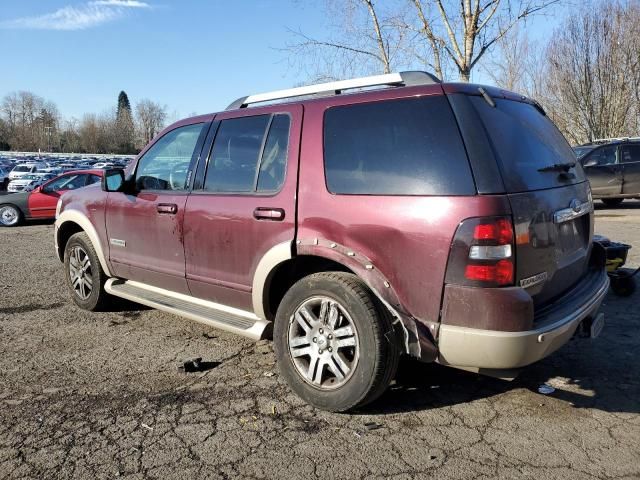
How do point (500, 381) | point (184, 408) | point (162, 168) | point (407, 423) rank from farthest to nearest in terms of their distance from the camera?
point (162, 168)
point (500, 381)
point (184, 408)
point (407, 423)

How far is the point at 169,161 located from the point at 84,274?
175cm

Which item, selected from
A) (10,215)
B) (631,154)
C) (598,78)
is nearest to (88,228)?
(10,215)

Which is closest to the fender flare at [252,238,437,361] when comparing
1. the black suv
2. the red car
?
the red car

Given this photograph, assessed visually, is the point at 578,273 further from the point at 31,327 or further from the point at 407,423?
the point at 31,327

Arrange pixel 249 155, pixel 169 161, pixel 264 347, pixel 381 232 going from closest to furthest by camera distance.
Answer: pixel 381 232, pixel 249 155, pixel 264 347, pixel 169 161

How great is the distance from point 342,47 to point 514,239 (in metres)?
Answer: 12.6

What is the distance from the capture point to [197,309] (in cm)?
411

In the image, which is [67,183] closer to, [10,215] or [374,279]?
[10,215]

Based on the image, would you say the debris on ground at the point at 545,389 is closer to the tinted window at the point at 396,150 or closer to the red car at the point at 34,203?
the tinted window at the point at 396,150

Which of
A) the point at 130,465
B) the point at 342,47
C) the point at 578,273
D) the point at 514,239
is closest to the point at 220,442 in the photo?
the point at 130,465

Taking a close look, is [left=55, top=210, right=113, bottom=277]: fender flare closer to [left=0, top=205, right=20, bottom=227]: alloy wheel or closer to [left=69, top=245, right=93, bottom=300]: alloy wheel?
[left=69, top=245, right=93, bottom=300]: alloy wheel

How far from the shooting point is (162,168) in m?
4.58

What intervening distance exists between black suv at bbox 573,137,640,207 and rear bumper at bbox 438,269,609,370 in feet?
42.7

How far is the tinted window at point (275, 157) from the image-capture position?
3.58 metres
